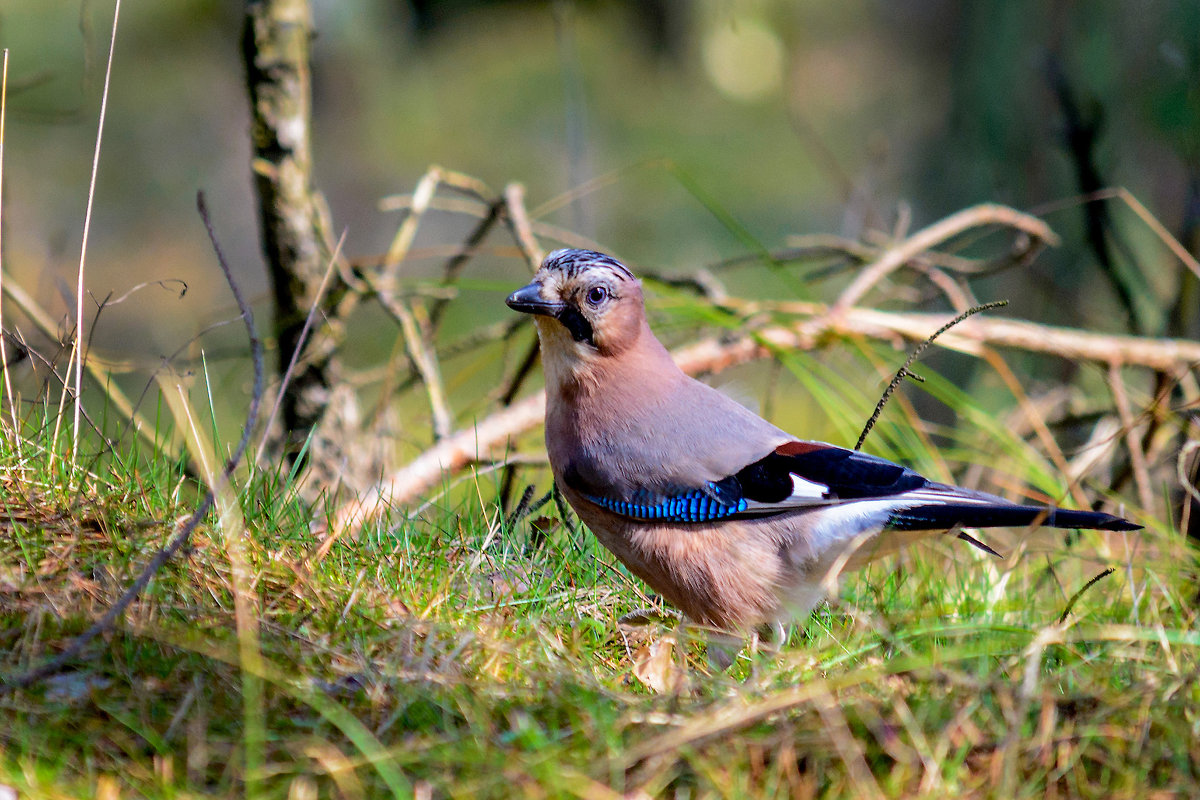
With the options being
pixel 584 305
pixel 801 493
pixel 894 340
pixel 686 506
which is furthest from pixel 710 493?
pixel 894 340

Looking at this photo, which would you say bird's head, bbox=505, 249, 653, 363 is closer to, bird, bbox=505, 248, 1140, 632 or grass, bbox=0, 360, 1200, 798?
bird, bbox=505, 248, 1140, 632

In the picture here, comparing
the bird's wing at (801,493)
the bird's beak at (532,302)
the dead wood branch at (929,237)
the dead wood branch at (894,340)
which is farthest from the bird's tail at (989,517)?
the dead wood branch at (929,237)

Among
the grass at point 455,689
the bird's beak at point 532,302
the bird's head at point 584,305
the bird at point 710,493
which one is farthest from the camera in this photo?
the bird's head at point 584,305

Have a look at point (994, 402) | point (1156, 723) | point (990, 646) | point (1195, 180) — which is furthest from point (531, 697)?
point (994, 402)

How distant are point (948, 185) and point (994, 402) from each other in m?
1.37

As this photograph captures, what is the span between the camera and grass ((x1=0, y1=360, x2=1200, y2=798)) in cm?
154

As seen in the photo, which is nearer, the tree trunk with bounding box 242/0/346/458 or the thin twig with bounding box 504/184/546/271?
the tree trunk with bounding box 242/0/346/458

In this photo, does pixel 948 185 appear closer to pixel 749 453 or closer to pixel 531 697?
pixel 749 453

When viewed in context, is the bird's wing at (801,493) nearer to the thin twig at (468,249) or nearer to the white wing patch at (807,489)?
the white wing patch at (807,489)

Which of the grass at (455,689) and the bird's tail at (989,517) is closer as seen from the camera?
the grass at (455,689)

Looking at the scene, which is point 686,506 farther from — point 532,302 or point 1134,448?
point 1134,448

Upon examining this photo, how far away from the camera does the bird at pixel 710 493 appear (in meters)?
2.51

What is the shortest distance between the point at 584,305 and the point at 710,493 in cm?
61

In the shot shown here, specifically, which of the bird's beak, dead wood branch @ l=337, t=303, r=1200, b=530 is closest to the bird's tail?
the bird's beak
